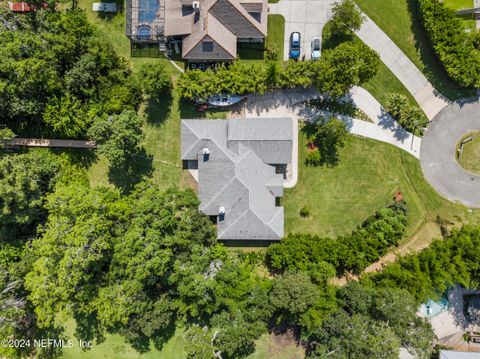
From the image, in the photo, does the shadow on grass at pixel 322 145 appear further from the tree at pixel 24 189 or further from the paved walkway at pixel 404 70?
the tree at pixel 24 189

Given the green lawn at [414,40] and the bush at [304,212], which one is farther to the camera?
the bush at [304,212]

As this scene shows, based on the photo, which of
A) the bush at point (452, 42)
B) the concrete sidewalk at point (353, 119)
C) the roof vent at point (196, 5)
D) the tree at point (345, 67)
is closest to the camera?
the tree at point (345, 67)

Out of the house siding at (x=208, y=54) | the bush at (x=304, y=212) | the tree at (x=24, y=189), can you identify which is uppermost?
the house siding at (x=208, y=54)

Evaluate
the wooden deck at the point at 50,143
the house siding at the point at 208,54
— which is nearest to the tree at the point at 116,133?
the wooden deck at the point at 50,143

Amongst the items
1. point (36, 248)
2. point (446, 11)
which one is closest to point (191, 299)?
point (36, 248)

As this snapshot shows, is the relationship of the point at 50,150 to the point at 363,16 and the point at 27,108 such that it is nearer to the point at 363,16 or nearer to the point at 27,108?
the point at 27,108

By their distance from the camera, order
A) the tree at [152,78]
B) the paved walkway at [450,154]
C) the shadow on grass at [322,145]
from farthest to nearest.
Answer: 1. the paved walkway at [450,154]
2. the shadow on grass at [322,145]
3. the tree at [152,78]

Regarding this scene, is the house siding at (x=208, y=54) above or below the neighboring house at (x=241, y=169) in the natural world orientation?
above
